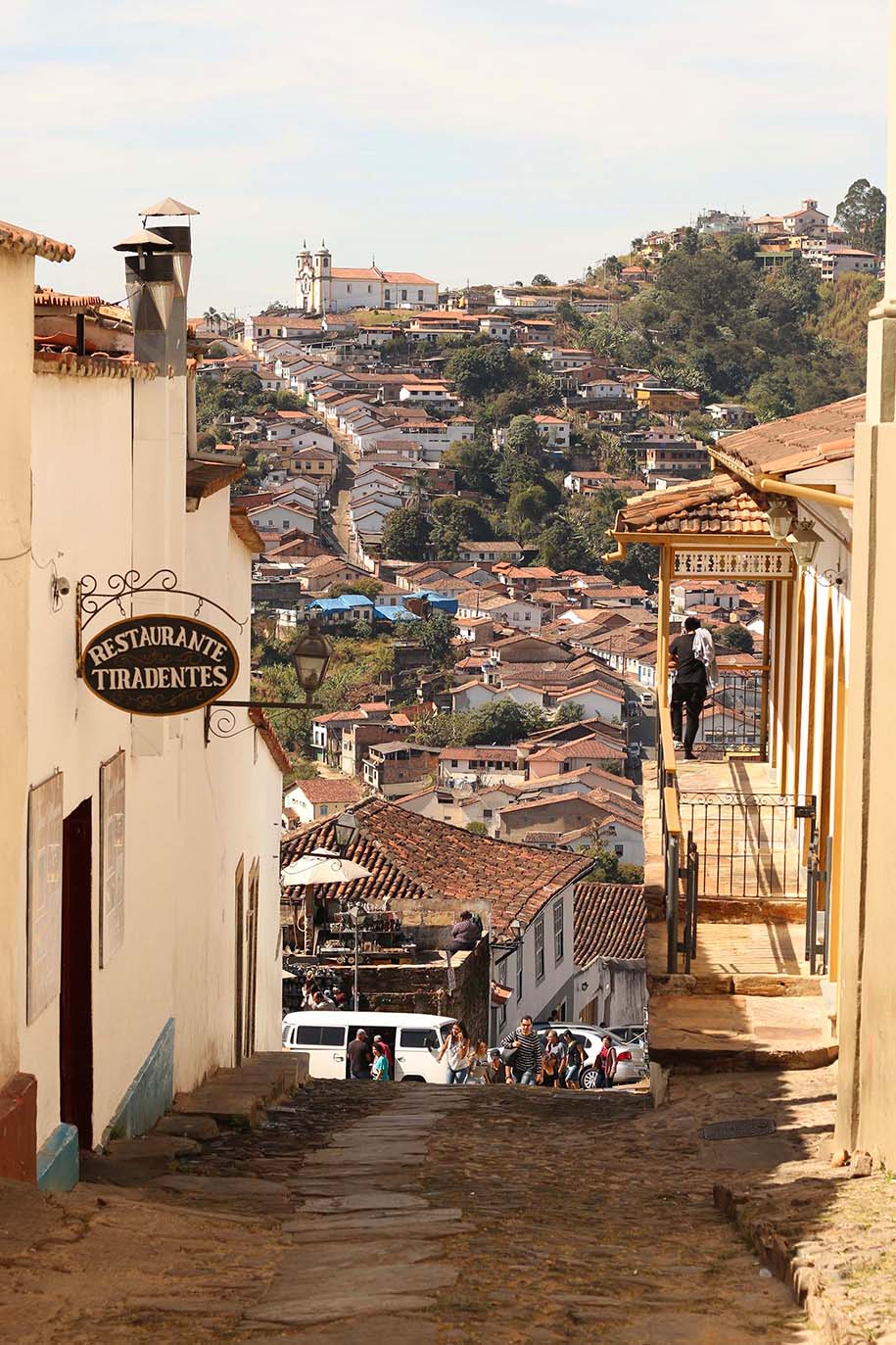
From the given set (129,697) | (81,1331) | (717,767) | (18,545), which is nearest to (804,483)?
(129,697)

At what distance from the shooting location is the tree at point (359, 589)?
107 m

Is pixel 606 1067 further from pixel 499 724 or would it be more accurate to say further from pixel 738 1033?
pixel 499 724

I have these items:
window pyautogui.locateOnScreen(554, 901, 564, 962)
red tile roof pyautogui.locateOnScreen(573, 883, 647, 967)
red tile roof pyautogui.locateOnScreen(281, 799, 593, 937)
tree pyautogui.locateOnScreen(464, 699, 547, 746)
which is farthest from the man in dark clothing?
tree pyautogui.locateOnScreen(464, 699, 547, 746)

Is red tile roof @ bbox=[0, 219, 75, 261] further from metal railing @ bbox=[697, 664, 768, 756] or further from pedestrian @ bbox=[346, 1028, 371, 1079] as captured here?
pedestrian @ bbox=[346, 1028, 371, 1079]

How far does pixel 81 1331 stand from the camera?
4.06m

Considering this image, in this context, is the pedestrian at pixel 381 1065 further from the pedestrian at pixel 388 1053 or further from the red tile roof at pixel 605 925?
the red tile roof at pixel 605 925

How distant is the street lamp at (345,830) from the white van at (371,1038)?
8134mm

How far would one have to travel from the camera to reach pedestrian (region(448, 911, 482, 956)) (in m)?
21.5

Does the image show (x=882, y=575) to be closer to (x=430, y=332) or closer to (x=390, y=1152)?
(x=390, y=1152)

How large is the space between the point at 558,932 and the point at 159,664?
29.4 m

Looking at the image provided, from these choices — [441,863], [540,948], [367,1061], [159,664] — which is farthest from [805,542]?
[540,948]

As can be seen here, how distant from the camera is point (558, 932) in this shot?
3503 centimetres

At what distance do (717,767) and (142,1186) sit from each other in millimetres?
9258

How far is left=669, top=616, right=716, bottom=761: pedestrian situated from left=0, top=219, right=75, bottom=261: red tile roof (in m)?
8.76
